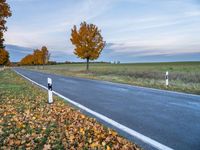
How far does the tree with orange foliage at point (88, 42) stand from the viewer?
56.9 meters

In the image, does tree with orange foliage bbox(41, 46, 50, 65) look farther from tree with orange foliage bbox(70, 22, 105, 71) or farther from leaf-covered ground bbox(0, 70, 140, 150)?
leaf-covered ground bbox(0, 70, 140, 150)

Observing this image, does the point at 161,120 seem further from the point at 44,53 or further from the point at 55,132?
the point at 44,53

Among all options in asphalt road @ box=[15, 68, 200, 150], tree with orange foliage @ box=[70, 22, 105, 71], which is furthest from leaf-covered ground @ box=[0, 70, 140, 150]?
tree with orange foliage @ box=[70, 22, 105, 71]

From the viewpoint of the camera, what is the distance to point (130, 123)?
27.1ft

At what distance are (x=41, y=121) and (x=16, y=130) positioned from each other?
1.03 metres

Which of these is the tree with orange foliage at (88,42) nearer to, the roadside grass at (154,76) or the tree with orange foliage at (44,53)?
the roadside grass at (154,76)

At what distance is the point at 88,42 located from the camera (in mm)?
57281

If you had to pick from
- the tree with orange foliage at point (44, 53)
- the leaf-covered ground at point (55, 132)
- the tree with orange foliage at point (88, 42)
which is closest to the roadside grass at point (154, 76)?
the tree with orange foliage at point (88, 42)

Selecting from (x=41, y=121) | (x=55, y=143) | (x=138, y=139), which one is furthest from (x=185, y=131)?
(x=41, y=121)

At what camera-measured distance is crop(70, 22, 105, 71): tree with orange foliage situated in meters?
56.9

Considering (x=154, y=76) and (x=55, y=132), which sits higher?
(x=55, y=132)

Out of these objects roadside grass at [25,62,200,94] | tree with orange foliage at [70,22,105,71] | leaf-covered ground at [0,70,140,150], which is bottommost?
roadside grass at [25,62,200,94]

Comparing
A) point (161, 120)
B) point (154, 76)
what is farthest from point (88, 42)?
point (161, 120)

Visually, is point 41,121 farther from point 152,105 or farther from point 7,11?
point 7,11
